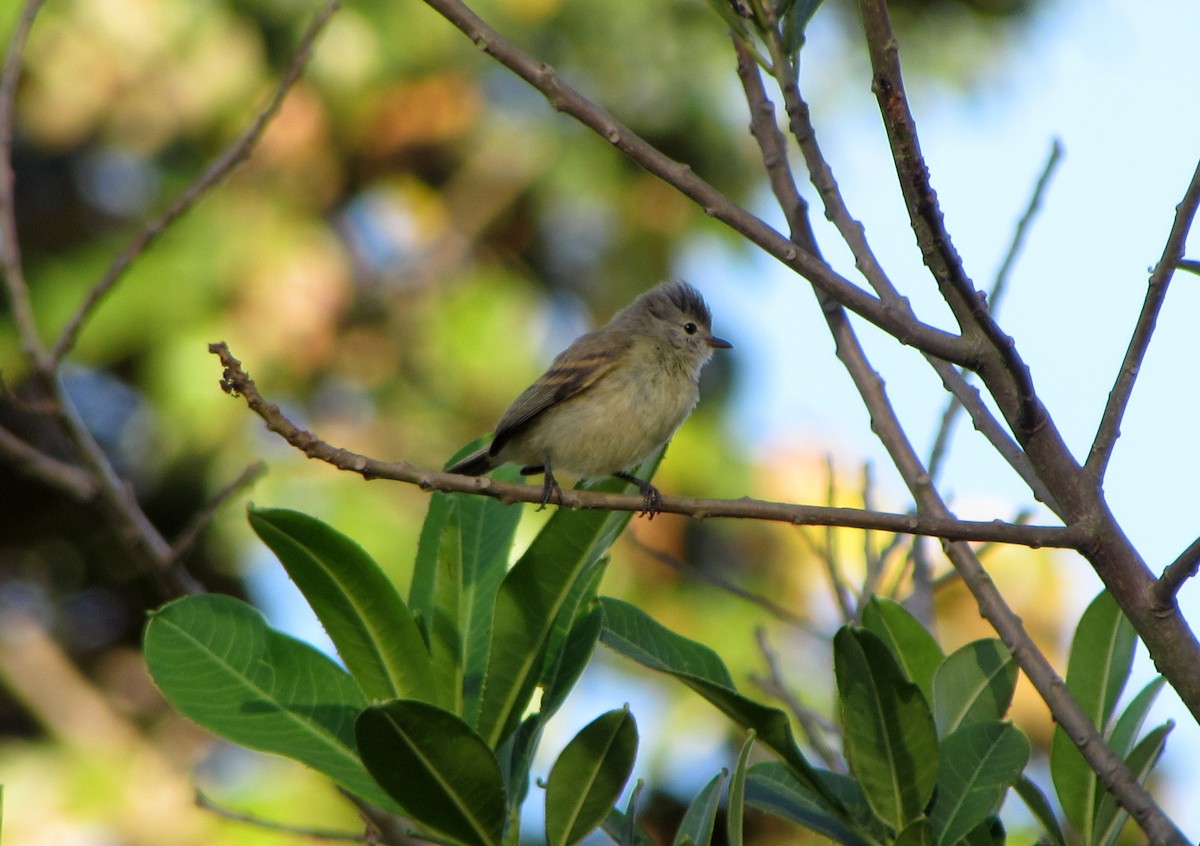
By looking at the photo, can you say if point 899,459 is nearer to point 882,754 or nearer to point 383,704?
point 882,754

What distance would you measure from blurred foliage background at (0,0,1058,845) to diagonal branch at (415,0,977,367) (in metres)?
4.21

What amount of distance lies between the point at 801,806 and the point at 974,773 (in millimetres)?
303

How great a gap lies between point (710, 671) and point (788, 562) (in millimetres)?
4489

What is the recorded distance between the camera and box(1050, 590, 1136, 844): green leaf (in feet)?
7.32

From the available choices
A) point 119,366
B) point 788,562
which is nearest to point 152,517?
point 119,366

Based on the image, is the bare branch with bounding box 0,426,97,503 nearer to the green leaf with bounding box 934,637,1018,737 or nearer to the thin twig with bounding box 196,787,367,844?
the thin twig with bounding box 196,787,367,844

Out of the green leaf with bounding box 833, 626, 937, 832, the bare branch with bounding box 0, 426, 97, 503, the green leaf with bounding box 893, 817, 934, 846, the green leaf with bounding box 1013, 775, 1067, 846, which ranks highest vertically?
the green leaf with bounding box 1013, 775, 1067, 846

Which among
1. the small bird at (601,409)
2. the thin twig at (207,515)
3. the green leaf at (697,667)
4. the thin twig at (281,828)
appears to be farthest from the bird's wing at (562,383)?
the green leaf at (697,667)

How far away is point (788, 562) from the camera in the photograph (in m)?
6.81

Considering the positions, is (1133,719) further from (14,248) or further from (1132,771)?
(14,248)

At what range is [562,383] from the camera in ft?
14.2

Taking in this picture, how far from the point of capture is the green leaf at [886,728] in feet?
6.57

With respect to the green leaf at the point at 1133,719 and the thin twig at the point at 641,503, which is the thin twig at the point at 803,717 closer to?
the green leaf at the point at 1133,719

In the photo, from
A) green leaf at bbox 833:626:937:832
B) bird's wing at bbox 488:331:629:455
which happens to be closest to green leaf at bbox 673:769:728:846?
green leaf at bbox 833:626:937:832
